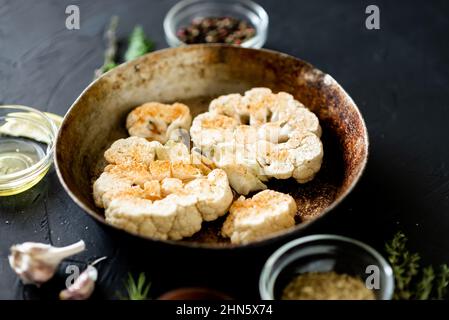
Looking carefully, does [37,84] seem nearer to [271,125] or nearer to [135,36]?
[135,36]

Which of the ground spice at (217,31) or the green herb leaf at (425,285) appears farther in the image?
the ground spice at (217,31)

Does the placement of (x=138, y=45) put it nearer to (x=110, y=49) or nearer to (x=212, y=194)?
(x=110, y=49)

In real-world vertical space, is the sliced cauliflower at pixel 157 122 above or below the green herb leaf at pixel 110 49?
below

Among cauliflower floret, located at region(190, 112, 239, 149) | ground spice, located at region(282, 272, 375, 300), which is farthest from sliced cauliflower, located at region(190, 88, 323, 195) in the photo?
ground spice, located at region(282, 272, 375, 300)

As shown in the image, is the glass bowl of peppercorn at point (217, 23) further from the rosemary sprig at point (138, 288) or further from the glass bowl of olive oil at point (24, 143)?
the rosemary sprig at point (138, 288)

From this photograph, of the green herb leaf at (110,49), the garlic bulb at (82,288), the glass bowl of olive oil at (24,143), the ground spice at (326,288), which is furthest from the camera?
the green herb leaf at (110,49)

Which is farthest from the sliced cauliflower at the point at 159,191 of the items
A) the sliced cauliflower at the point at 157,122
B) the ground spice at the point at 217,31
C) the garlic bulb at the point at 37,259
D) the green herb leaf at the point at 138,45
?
the ground spice at the point at 217,31

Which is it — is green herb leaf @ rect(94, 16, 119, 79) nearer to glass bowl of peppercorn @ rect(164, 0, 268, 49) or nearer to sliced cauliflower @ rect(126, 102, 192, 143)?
glass bowl of peppercorn @ rect(164, 0, 268, 49)
